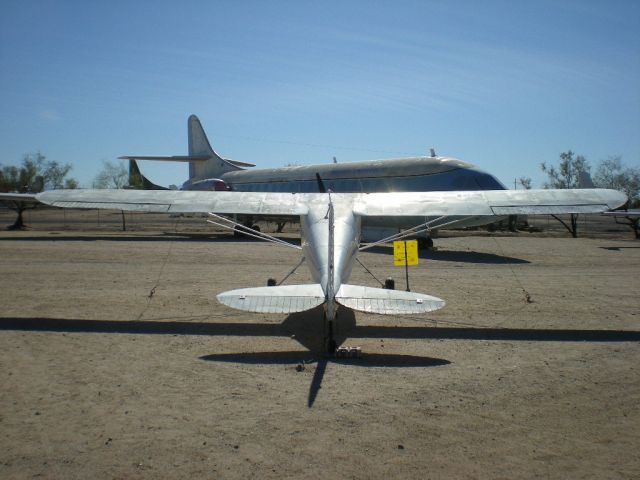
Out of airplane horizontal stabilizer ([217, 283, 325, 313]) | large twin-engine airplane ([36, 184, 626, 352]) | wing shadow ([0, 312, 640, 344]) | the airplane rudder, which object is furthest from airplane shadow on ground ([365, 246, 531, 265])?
the airplane rudder

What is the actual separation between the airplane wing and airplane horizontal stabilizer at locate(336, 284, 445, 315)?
3.08 meters

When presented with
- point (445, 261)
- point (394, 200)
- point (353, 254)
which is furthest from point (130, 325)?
point (445, 261)

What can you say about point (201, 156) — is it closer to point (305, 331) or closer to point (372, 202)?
point (372, 202)

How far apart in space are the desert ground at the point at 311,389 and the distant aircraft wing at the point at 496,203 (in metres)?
2.02

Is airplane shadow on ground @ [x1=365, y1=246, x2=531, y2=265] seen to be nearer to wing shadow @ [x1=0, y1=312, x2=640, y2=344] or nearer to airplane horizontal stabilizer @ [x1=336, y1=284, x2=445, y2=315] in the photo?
wing shadow @ [x1=0, y1=312, x2=640, y2=344]

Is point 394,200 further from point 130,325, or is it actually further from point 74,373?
point 74,373

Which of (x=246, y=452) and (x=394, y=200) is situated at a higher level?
(x=394, y=200)

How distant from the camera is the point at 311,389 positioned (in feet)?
21.2

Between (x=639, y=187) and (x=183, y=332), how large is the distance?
70883 mm

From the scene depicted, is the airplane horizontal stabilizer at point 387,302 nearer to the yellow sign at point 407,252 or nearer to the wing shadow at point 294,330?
the wing shadow at point 294,330

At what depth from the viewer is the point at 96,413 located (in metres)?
5.70

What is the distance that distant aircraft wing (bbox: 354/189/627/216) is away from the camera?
33.8 feet

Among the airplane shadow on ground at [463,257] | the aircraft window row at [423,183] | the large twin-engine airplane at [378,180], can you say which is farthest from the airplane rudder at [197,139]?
the airplane shadow on ground at [463,257]

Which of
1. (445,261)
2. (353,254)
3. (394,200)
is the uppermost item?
(394,200)
